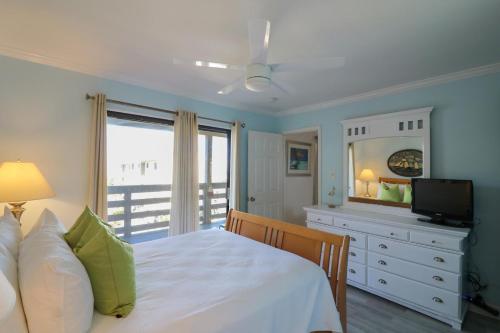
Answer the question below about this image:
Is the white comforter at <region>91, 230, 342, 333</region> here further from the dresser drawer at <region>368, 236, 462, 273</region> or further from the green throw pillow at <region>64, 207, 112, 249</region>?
the dresser drawer at <region>368, 236, 462, 273</region>

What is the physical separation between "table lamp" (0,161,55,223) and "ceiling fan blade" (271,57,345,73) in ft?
Result: 7.11

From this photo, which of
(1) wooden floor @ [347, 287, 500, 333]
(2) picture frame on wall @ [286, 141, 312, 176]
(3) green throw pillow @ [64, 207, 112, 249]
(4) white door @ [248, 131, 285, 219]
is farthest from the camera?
(2) picture frame on wall @ [286, 141, 312, 176]

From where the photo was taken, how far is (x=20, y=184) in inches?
76.2

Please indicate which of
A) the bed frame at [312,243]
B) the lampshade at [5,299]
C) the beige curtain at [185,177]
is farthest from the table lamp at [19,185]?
the lampshade at [5,299]

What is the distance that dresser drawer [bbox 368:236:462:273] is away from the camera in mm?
2240

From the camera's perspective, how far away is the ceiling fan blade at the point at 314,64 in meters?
1.66

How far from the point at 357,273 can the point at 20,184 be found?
3467 millimetres

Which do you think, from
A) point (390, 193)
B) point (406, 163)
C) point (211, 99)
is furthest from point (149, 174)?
point (406, 163)

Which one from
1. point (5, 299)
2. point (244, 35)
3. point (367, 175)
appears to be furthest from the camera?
point (367, 175)

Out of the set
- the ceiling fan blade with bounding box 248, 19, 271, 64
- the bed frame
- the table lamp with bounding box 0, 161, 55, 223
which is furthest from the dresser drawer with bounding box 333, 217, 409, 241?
the table lamp with bounding box 0, 161, 55, 223

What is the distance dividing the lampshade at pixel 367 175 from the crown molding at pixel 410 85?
1.03 m

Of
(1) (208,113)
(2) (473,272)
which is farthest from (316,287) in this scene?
(1) (208,113)

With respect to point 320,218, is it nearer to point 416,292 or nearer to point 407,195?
point 407,195

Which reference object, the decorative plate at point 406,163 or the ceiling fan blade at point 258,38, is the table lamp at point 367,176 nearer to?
the decorative plate at point 406,163
